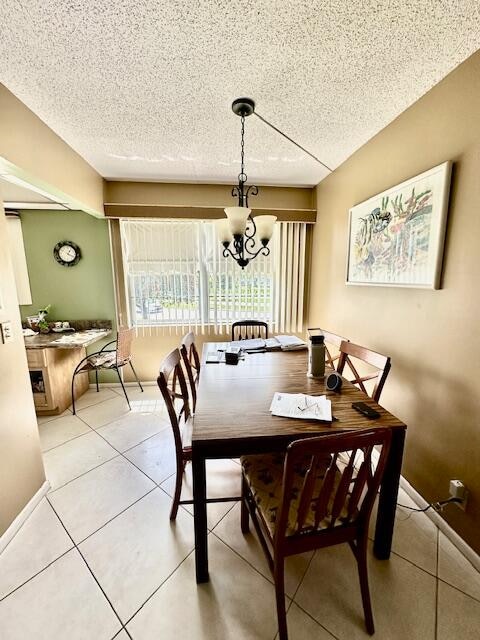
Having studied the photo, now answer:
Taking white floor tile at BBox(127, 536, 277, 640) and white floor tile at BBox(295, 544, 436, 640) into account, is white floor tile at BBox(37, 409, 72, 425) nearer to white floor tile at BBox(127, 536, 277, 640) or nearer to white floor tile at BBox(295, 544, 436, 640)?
white floor tile at BBox(127, 536, 277, 640)

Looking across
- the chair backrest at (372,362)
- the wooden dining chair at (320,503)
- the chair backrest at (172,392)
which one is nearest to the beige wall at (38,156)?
the chair backrest at (172,392)

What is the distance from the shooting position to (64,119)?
5.66 feet

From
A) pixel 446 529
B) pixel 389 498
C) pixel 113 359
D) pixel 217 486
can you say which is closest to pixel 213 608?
pixel 217 486

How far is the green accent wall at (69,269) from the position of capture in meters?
2.98

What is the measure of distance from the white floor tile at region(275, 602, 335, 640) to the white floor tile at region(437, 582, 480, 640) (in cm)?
47

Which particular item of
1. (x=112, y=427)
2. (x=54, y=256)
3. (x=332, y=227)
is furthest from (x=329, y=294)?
(x=54, y=256)

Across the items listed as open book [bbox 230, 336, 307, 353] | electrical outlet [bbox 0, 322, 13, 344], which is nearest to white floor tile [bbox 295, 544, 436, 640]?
open book [bbox 230, 336, 307, 353]

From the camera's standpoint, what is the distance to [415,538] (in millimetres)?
1433

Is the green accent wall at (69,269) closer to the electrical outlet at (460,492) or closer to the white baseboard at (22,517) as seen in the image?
the white baseboard at (22,517)

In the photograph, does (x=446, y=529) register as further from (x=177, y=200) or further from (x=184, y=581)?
(x=177, y=200)

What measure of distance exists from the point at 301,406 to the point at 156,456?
1.42m

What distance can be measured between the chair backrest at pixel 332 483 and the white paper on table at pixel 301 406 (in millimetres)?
273

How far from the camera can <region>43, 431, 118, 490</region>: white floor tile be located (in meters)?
1.90

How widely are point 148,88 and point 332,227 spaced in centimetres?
197
